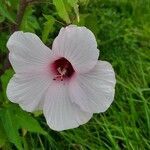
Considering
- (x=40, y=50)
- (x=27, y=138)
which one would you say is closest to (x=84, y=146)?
(x=27, y=138)

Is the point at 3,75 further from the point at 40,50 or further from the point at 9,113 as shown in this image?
the point at 40,50

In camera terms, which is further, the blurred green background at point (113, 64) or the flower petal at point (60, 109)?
the blurred green background at point (113, 64)

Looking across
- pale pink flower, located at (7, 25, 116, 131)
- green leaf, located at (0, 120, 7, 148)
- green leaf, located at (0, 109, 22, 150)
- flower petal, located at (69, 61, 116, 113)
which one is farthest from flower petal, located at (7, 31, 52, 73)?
green leaf, located at (0, 120, 7, 148)

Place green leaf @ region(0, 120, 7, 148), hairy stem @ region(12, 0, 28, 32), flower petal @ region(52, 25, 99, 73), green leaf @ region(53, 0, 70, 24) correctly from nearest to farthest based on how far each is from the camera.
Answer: flower petal @ region(52, 25, 99, 73) → green leaf @ region(53, 0, 70, 24) → hairy stem @ region(12, 0, 28, 32) → green leaf @ region(0, 120, 7, 148)

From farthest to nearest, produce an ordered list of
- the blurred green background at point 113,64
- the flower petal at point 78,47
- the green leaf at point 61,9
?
the blurred green background at point 113,64, the green leaf at point 61,9, the flower petal at point 78,47

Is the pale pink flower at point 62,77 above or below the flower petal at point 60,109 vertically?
above

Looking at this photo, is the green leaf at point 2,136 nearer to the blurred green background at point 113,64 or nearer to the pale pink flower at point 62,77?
the blurred green background at point 113,64

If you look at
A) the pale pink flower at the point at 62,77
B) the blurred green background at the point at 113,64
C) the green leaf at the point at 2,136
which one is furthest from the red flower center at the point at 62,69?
the green leaf at the point at 2,136

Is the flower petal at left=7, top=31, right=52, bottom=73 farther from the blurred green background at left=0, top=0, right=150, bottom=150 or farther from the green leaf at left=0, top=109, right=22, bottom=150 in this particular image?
the green leaf at left=0, top=109, right=22, bottom=150

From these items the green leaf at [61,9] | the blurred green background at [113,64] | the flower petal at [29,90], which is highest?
the green leaf at [61,9]
